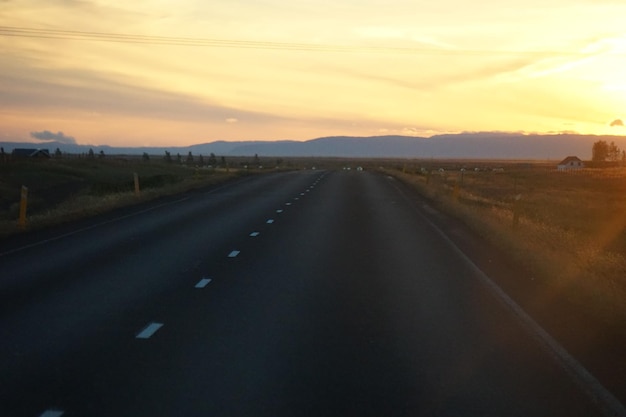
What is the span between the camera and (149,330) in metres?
9.39

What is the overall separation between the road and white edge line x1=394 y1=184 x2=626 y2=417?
0.03 metres

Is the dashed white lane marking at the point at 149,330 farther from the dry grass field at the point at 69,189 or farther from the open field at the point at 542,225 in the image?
the dry grass field at the point at 69,189

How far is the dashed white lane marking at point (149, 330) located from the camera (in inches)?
358

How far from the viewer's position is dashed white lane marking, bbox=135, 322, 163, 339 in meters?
9.09

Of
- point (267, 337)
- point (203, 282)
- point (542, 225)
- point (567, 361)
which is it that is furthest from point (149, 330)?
point (542, 225)

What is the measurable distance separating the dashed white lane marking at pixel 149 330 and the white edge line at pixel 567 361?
169 inches

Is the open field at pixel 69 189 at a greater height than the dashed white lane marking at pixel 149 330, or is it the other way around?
the dashed white lane marking at pixel 149 330

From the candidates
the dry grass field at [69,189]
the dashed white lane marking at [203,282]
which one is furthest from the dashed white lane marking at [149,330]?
the dry grass field at [69,189]

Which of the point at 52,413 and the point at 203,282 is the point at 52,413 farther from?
the point at 203,282

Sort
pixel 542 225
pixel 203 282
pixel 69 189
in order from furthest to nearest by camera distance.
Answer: pixel 69 189 → pixel 542 225 → pixel 203 282

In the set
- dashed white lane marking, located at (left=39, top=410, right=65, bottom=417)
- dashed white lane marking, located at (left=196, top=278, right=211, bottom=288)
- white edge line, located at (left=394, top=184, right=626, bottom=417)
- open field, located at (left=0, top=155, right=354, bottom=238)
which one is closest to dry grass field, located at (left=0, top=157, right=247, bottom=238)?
open field, located at (left=0, top=155, right=354, bottom=238)

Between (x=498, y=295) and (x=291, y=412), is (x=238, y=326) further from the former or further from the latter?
(x=498, y=295)

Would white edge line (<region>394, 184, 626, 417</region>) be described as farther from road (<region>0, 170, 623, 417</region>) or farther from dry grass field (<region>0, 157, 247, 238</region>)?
dry grass field (<region>0, 157, 247, 238</region>)

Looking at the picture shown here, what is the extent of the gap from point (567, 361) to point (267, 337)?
10.3ft
